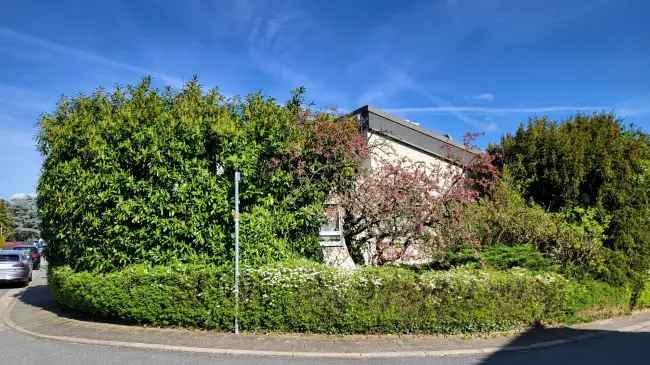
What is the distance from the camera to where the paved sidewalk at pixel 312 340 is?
22.7 ft

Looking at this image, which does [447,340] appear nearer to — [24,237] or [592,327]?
[592,327]

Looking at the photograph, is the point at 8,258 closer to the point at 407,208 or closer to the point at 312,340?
the point at 312,340

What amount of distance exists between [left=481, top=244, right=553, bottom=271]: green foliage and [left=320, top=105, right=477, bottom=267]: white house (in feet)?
7.33

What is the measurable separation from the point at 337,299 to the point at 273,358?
4.79 feet

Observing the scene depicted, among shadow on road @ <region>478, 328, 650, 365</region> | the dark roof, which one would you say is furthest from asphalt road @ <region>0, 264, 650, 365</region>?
the dark roof

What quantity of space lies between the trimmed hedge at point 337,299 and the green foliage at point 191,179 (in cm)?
71

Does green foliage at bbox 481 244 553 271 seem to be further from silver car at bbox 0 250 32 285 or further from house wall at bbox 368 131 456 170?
silver car at bbox 0 250 32 285

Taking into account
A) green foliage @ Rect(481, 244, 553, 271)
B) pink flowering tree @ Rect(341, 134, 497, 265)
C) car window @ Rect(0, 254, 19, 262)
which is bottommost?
green foliage @ Rect(481, 244, 553, 271)

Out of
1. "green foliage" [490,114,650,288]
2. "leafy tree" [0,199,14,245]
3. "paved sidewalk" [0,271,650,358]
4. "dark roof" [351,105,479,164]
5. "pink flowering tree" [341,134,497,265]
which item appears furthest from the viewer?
"leafy tree" [0,199,14,245]

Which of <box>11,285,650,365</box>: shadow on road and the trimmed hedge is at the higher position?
the trimmed hedge

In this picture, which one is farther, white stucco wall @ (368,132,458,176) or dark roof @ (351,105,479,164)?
dark roof @ (351,105,479,164)

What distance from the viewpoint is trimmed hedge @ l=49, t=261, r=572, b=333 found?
25.0ft

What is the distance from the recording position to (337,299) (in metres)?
7.62

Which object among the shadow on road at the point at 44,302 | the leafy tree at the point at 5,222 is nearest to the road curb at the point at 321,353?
the shadow on road at the point at 44,302
